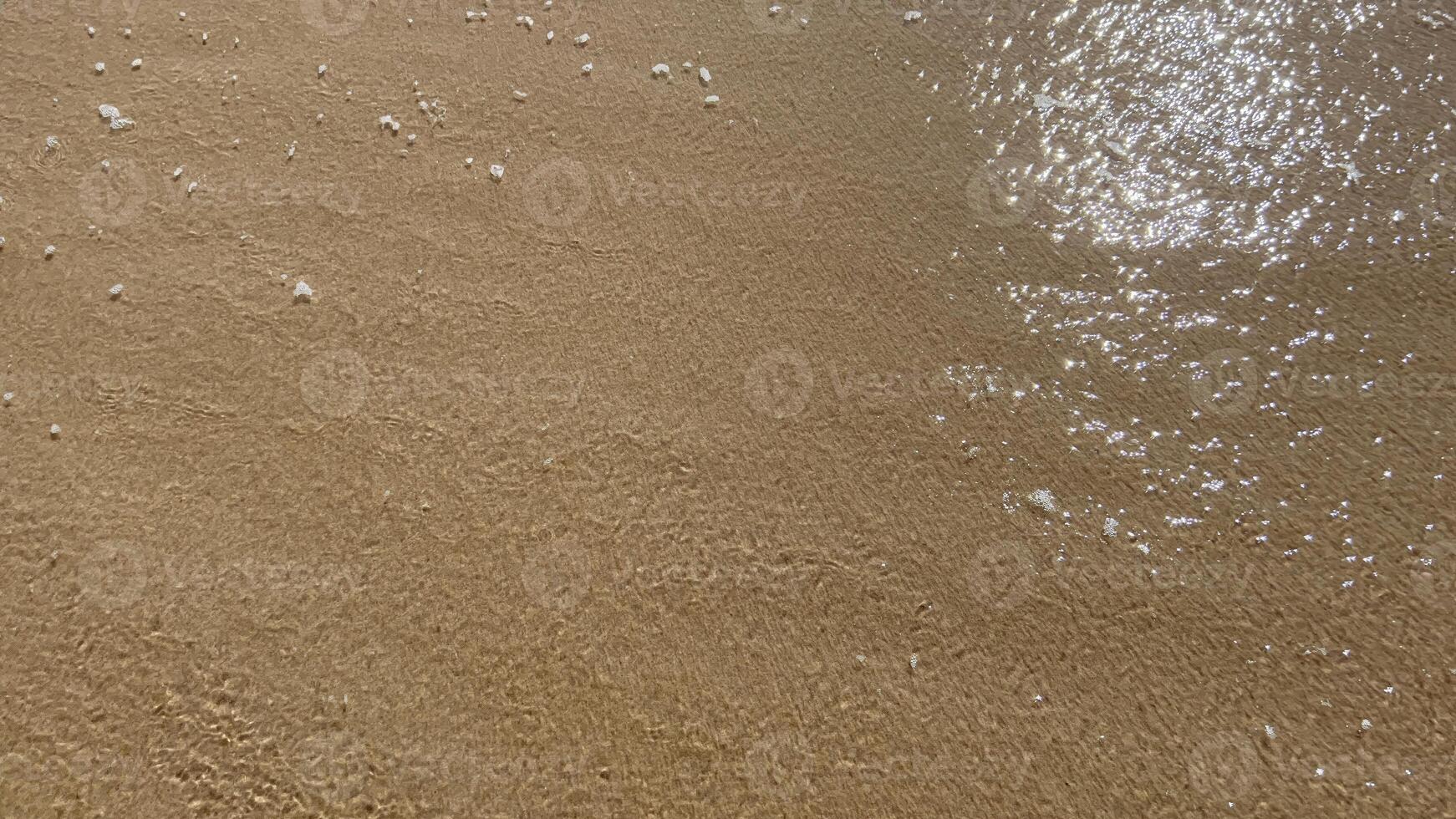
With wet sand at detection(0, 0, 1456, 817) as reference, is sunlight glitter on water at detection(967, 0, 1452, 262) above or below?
above

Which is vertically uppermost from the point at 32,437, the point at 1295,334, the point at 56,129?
the point at 1295,334

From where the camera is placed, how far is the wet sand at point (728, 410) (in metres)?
1.20

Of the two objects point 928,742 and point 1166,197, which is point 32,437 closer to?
point 928,742

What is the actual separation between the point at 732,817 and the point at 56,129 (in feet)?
5.34

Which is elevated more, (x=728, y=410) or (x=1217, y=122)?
(x=1217, y=122)

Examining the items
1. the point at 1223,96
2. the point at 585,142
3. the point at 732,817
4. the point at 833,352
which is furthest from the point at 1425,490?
the point at 585,142

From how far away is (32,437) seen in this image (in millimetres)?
1394

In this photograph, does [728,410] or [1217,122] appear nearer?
[728,410]

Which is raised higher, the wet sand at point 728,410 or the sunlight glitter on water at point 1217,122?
the sunlight glitter on water at point 1217,122

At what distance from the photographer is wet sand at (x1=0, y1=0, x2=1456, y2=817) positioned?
1201mm

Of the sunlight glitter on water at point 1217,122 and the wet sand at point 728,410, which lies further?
the sunlight glitter on water at point 1217,122

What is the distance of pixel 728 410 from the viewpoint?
4.63ft

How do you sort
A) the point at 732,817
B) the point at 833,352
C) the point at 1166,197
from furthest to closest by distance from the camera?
→ the point at 1166,197
the point at 833,352
the point at 732,817

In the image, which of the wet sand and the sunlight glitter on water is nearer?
the wet sand
